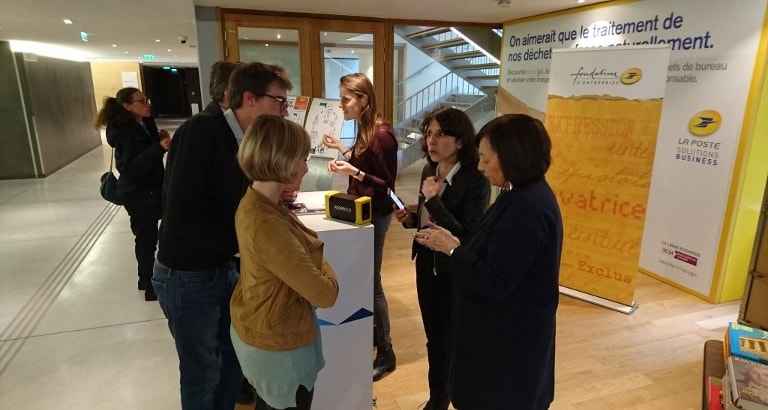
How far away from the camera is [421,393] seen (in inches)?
95.3

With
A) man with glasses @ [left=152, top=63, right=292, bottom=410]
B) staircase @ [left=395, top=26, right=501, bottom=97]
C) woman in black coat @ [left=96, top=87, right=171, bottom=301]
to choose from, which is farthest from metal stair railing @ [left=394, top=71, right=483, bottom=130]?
man with glasses @ [left=152, top=63, right=292, bottom=410]

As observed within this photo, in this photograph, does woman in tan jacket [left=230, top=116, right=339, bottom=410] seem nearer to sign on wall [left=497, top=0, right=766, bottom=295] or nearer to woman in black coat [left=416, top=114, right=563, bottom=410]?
woman in black coat [left=416, top=114, right=563, bottom=410]

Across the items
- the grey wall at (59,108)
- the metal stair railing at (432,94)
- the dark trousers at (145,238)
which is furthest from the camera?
the grey wall at (59,108)

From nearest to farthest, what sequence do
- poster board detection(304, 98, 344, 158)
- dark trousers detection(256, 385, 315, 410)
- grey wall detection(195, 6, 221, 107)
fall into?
dark trousers detection(256, 385, 315, 410)
poster board detection(304, 98, 344, 158)
grey wall detection(195, 6, 221, 107)

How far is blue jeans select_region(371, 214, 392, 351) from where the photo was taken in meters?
2.34

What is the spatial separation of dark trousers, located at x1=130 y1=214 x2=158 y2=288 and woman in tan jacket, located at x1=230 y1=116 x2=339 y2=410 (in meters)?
2.37

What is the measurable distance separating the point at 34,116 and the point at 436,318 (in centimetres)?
872

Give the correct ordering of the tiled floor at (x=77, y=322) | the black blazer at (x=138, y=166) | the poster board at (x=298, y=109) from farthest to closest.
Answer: the poster board at (x=298, y=109)
the black blazer at (x=138, y=166)
the tiled floor at (x=77, y=322)

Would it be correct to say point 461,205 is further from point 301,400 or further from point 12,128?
point 12,128

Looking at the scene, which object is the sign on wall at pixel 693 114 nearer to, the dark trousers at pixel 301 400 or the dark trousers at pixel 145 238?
the dark trousers at pixel 301 400

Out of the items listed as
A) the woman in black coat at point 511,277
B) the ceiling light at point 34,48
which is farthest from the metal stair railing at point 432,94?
the ceiling light at point 34,48

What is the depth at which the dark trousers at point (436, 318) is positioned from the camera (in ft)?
6.39

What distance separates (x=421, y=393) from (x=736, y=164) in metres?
2.92

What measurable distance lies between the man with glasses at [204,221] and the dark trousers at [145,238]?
200 centimetres
